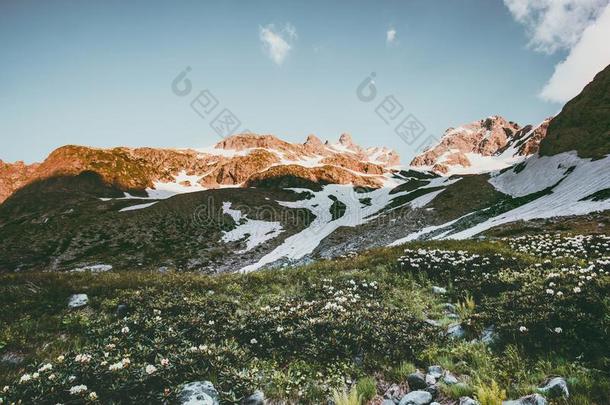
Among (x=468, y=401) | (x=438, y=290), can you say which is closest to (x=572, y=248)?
(x=438, y=290)

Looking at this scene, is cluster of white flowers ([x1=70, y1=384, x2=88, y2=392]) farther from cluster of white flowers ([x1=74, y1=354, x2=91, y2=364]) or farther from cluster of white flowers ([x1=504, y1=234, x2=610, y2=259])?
cluster of white flowers ([x1=504, y1=234, x2=610, y2=259])

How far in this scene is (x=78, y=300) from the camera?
35.8ft

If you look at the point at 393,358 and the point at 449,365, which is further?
the point at 393,358

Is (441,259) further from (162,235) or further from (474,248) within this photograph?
(162,235)

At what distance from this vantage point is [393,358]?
7805 millimetres

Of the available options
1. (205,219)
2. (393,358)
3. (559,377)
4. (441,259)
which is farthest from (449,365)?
(205,219)

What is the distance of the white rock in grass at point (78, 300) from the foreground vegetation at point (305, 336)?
0.69 ft

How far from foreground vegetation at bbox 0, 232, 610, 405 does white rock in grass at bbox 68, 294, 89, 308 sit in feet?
0.69

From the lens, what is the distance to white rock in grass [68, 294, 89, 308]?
35.0ft

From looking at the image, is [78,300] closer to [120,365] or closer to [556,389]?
[120,365]

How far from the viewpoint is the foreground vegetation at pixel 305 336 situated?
6.25 m

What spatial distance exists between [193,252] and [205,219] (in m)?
17.5

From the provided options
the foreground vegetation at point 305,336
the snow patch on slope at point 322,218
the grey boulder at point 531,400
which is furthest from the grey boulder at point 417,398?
the snow patch on slope at point 322,218

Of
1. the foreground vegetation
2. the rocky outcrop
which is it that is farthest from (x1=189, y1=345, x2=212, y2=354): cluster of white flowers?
the rocky outcrop
